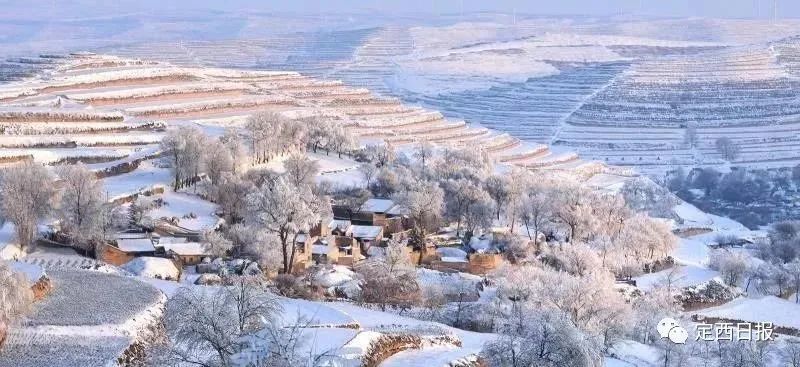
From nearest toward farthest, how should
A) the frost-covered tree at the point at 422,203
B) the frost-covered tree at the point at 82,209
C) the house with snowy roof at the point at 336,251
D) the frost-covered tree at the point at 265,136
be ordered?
the frost-covered tree at the point at 82,209 → the house with snowy roof at the point at 336,251 → the frost-covered tree at the point at 422,203 → the frost-covered tree at the point at 265,136

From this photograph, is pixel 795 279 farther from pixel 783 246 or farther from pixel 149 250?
pixel 149 250

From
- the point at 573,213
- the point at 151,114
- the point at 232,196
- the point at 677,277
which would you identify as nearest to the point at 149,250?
the point at 232,196

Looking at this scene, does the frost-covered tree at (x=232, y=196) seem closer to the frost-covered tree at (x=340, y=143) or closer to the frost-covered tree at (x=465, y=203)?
the frost-covered tree at (x=465, y=203)

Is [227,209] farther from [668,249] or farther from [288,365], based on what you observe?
[288,365]

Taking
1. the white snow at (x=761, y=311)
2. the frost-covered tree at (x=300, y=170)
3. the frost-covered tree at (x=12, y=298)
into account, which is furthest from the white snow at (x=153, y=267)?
the white snow at (x=761, y=311)

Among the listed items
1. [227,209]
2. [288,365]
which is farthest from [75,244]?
[288,365]

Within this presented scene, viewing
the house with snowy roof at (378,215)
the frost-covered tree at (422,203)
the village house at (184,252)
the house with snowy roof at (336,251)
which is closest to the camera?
the village house at (184,252)
